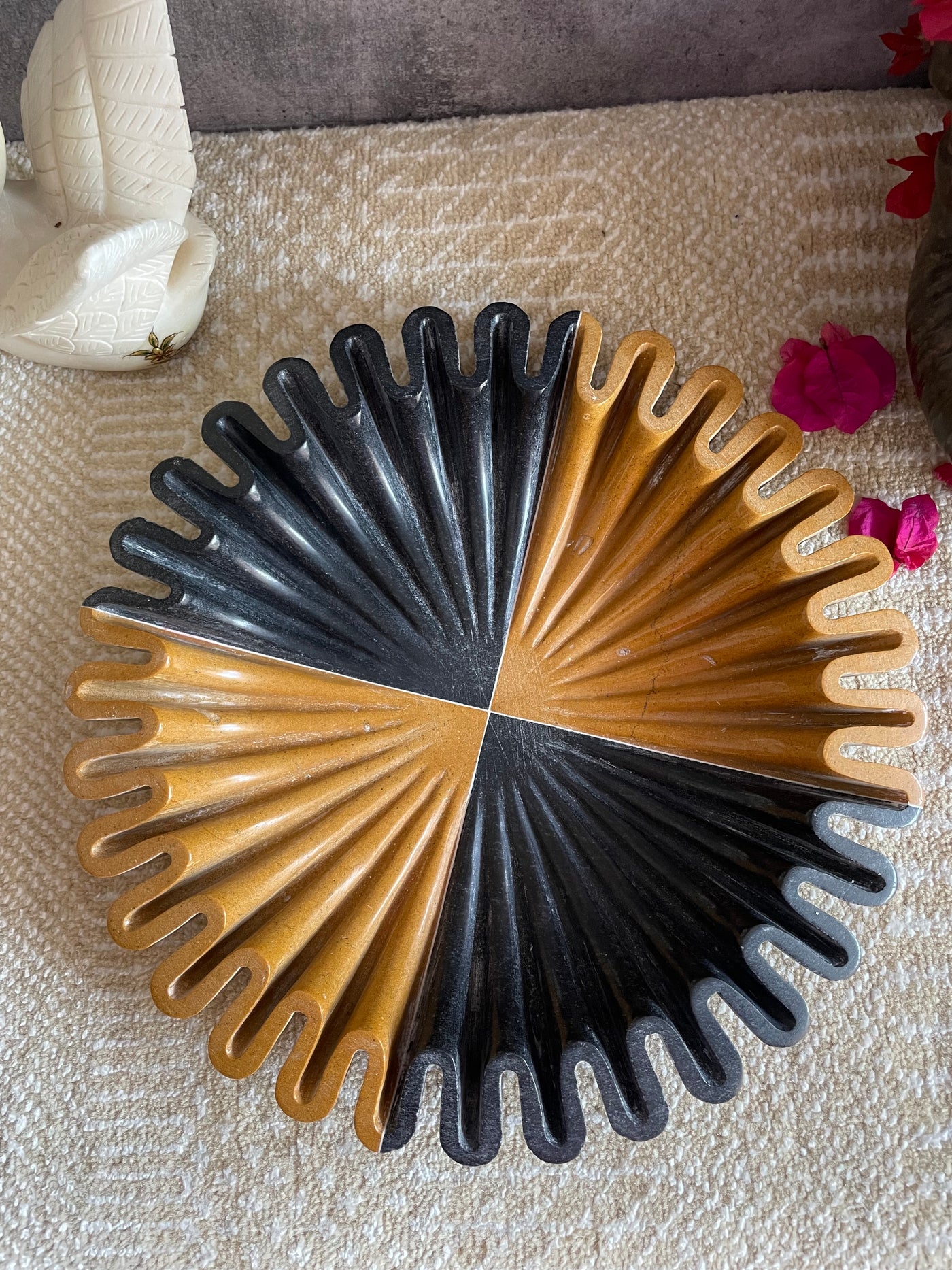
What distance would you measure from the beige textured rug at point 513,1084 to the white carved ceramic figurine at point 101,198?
0.08 m

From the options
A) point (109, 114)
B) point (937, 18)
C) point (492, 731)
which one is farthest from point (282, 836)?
point (937, 18)

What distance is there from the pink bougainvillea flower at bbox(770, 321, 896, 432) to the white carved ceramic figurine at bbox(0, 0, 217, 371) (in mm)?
376

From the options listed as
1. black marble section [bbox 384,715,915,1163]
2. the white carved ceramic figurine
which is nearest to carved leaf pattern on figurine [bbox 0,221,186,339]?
the white carved ceramic figurine

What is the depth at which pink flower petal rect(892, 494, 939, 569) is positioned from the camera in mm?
617

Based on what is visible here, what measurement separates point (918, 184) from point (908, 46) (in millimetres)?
92

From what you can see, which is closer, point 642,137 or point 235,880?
point 235,880

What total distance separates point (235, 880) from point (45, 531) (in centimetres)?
27

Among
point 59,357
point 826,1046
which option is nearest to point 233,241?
point 59,357

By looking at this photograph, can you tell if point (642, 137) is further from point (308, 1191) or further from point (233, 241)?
point (308, 1191)

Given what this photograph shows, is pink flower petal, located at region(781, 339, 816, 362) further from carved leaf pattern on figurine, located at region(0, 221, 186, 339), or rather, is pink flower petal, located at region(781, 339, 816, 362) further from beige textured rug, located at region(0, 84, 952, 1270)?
carved leaf pattern on figurine, located at region(0, 221, 186, 339)

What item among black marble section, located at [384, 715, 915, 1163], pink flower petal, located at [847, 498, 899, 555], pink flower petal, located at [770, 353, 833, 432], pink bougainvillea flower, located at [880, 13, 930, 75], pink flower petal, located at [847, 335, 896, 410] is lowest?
black marble section, located at [384, 715, 915, 1163]

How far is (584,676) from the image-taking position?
588mm

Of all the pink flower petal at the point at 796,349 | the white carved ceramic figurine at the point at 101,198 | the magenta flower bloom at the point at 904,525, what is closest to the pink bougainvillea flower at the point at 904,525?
the magenta flower bloom at the point at 904,525

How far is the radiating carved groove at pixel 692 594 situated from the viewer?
0.54 meters
